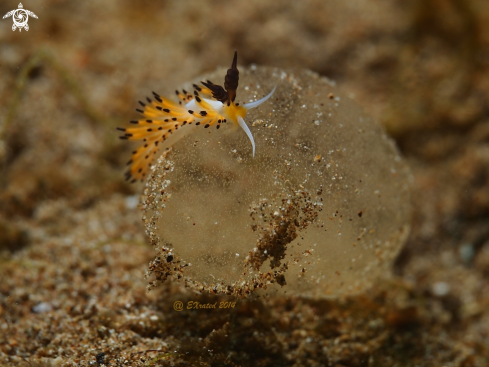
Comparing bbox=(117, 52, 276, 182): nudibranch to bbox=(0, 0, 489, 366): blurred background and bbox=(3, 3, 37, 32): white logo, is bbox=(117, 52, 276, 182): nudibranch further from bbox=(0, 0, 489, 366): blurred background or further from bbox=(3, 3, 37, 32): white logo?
bbox=(3, 3, 37, 32): white logo

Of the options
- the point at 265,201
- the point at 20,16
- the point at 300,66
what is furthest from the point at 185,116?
the point at 20,16

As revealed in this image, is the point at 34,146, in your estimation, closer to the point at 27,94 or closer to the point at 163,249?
the point at 27,94

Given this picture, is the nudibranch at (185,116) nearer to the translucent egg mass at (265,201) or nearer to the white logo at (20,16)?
the translucent egg mass at (265,201)

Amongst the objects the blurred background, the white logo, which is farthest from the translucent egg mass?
the white logo

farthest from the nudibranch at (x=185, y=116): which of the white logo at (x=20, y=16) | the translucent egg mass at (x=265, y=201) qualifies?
the white logo at (x=20, y=16)

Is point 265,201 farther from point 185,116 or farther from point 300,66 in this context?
point 300,66

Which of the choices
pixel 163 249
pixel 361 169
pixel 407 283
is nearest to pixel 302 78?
pixel 361 169
